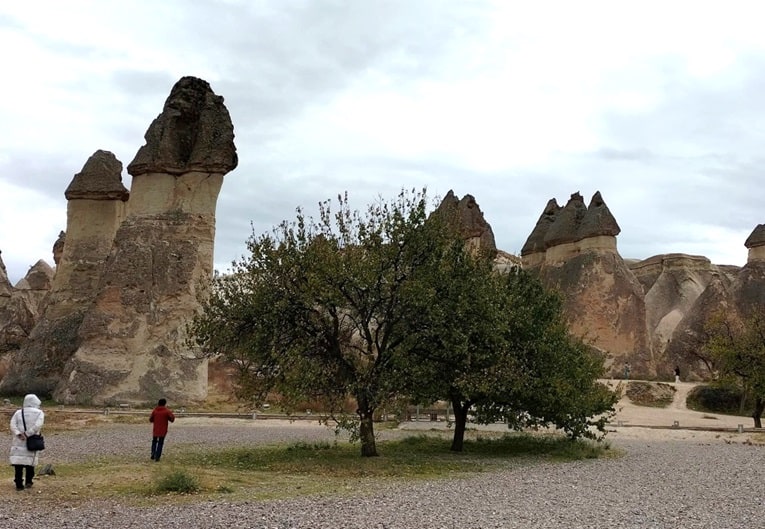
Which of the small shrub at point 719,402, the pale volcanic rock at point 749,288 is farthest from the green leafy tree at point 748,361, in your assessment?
the pale volcanic rock at point 749,288

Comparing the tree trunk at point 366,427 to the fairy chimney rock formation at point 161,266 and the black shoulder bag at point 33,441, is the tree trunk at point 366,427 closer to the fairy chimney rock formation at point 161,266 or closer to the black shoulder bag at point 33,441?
the black shoulder bag at point 33,441

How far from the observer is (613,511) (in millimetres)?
10750

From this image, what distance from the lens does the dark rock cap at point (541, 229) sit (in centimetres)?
5138

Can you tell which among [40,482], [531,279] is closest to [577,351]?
[531,279]

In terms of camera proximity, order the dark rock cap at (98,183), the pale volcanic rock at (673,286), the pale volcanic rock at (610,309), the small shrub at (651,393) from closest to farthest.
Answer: the small shrub at (651,393), the dark rock cap at (98,183), the pale volcanic rock at (610,309), the pale volcanic rock at (673,286)

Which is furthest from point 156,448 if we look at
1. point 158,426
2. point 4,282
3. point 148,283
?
point 4,282

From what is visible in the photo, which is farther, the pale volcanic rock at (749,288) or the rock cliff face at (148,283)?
the pale volcanic rock at (749,288)

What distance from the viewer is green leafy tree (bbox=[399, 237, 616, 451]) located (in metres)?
15.6

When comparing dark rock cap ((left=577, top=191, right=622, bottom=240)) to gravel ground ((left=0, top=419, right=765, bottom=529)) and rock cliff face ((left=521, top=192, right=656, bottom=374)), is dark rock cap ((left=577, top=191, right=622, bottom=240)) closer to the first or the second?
rock cliff face ((left=521, top=192, right=656, bottom=374))

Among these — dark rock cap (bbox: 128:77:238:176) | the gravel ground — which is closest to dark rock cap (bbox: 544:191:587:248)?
dark rock cap (bbox: 128:77:238:176)

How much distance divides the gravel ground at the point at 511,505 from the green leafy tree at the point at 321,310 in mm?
2747

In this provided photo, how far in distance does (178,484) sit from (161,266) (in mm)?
20567

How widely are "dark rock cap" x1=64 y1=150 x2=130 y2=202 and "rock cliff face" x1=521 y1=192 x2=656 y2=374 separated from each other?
2208cm

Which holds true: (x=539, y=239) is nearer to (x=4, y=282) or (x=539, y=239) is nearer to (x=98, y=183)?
(x=98, y=183)
